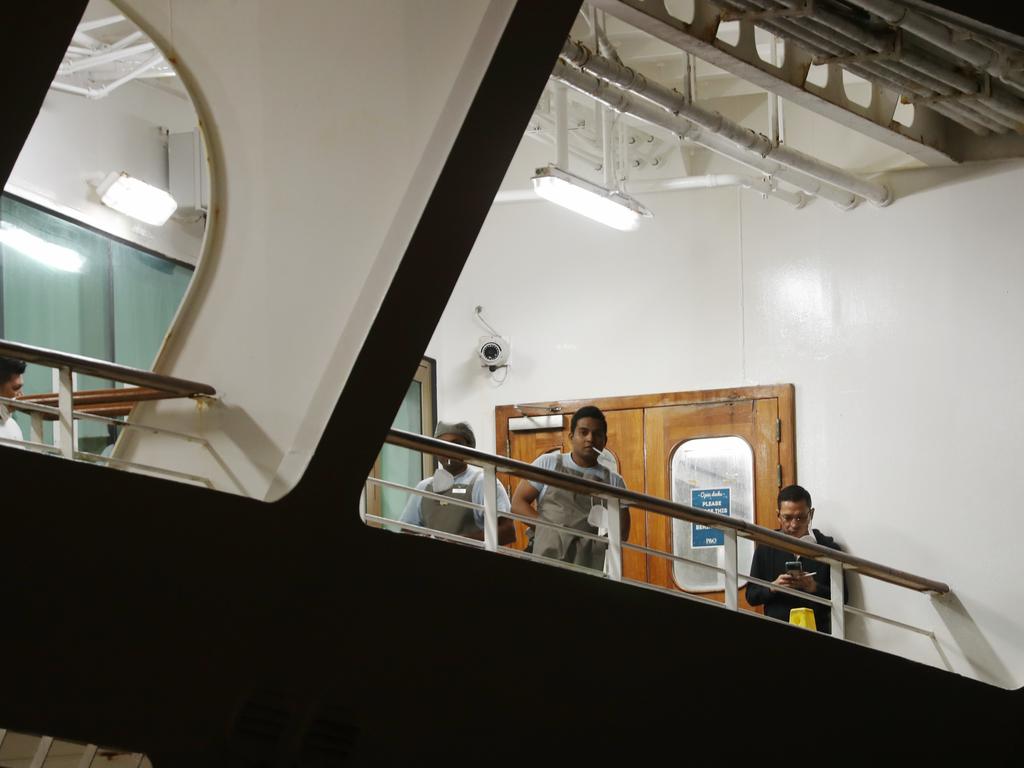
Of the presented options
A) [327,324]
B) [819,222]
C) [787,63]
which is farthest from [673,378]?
[327,324]

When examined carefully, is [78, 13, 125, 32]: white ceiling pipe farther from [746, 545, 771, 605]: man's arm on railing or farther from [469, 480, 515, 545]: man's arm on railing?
[746, 545, 771, 605]: man's arm on railing

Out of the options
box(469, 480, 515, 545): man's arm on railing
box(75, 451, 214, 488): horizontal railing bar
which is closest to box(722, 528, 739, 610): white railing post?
box(469, 480, 515, 545): man's arm on railing

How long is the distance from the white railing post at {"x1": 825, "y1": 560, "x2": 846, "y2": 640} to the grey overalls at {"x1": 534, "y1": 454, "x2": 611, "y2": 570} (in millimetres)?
1180

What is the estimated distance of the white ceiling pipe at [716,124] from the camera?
832cm

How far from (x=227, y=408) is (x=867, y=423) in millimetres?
5517

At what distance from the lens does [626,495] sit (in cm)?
657

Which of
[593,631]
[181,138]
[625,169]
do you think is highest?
[625,169]

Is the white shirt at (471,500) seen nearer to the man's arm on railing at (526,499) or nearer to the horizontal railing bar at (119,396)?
the man's arm on railing at (526,499)

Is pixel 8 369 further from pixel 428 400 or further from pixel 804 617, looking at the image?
pixel 428 400

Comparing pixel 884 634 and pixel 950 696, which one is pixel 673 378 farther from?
pixel 950 696

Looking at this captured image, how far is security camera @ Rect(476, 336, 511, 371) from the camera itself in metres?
11.6

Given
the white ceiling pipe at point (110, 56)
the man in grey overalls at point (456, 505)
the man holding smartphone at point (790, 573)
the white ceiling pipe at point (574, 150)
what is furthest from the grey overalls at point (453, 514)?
the white ceiling pipe at point (574, 150)

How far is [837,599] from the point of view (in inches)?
289

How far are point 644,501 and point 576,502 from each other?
799mm
